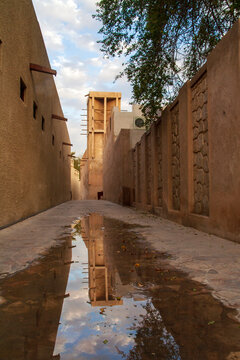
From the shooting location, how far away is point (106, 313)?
6.17ft

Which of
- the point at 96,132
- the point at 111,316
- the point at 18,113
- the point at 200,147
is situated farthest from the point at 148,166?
the point at 96,132

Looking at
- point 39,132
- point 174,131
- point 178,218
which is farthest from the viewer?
point 39,132

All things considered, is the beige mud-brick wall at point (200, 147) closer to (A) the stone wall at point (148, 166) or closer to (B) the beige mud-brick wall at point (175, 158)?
(B) the beige mud-brick wall at point (175, 158)

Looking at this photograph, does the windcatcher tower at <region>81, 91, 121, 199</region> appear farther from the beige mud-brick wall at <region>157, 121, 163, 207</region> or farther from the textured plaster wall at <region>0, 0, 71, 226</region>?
the beige mud-brick wall at <region>157, 121, 163, 207</region>

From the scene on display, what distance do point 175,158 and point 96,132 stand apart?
2967 centimetres

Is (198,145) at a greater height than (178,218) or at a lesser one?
greater

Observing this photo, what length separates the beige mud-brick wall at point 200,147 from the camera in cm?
560

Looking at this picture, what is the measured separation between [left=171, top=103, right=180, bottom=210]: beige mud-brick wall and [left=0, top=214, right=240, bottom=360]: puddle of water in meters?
4.53

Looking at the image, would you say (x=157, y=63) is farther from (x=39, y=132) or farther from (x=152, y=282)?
(x=152, y=282)

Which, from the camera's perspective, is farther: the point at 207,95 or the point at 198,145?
the point at 198,145

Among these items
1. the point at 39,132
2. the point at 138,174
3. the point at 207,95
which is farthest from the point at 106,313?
the point at 138,174

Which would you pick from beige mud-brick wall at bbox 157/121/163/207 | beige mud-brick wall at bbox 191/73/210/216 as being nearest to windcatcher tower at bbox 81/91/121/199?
beige mud-brick wall at bbox 157/121/163/207

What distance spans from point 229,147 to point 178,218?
9.83 feet

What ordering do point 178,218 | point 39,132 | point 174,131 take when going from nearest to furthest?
1. point 178,218
2. point 174,131
3. point 39,132
